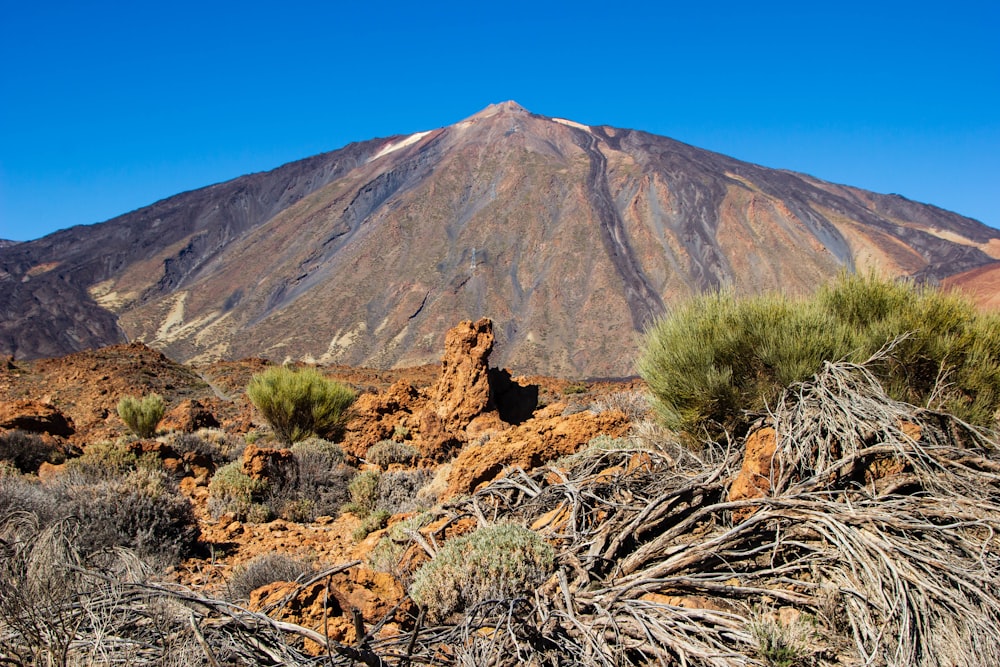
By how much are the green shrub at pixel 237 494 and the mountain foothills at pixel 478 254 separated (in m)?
43.8

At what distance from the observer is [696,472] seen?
418cm

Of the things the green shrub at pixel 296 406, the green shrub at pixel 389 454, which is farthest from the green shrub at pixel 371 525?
the green shrub at pixel 296 406

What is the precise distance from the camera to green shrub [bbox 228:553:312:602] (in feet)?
13.1

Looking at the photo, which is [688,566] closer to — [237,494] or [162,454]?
[237,494]

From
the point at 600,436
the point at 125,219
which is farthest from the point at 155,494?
the point at 125,219

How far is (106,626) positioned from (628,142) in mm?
108411

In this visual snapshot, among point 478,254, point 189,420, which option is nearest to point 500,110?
point 478,254

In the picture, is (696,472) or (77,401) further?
(77,401)

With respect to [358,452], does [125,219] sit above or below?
above

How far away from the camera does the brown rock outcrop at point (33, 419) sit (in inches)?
352

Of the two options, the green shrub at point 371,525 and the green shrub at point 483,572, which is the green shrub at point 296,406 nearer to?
the green shrub at point 371,525

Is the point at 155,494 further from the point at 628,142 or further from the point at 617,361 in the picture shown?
the point at 628,142

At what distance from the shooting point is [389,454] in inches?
338

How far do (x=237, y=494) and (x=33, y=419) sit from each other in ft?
16.6
